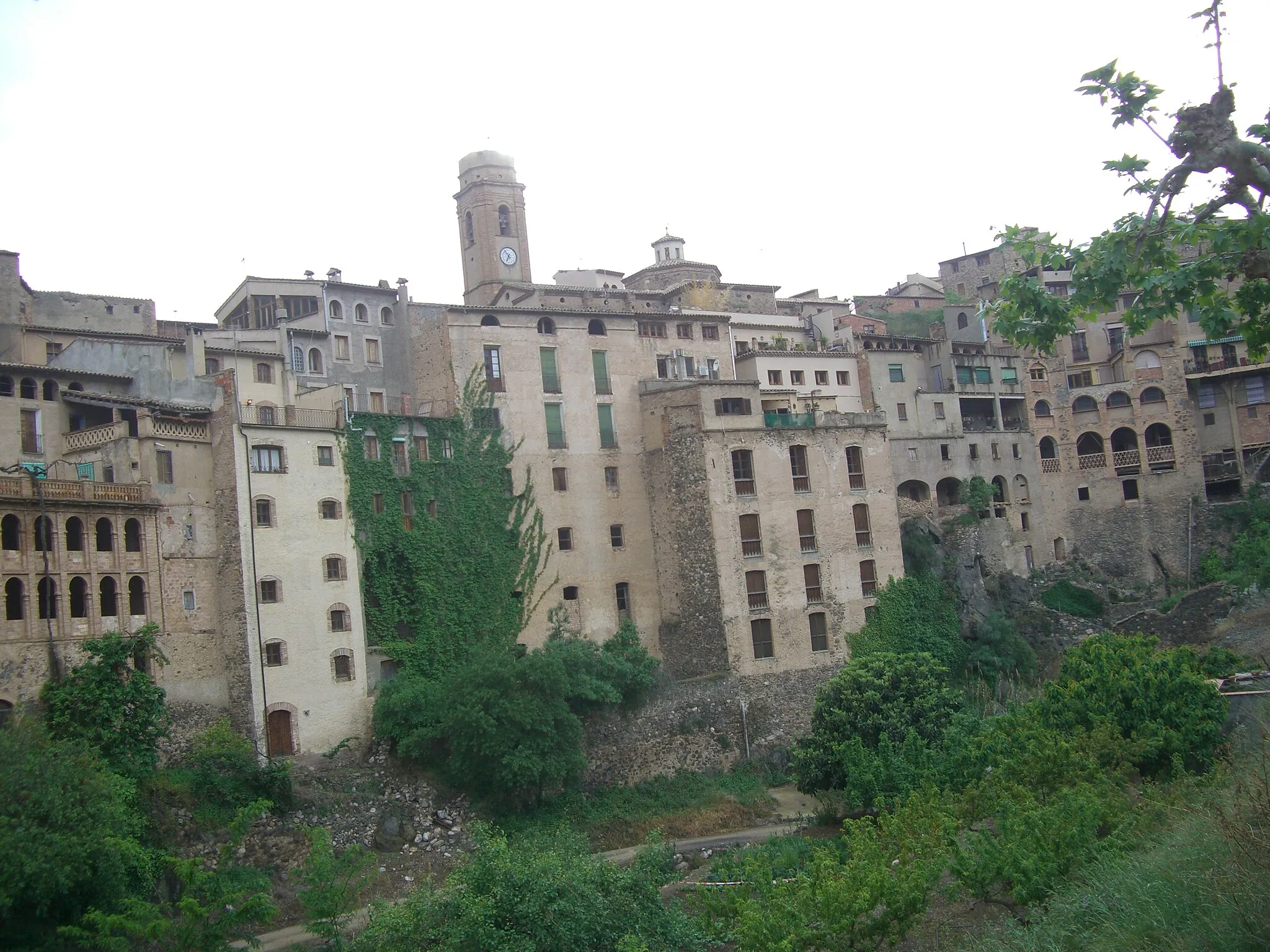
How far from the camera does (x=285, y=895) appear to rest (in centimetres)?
3253

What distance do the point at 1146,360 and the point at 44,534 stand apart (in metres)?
49.8

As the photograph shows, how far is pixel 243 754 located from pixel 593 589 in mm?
15591

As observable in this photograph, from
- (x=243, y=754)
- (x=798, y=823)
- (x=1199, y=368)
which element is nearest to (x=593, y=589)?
(x=798, y=823)

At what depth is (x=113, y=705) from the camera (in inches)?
1262

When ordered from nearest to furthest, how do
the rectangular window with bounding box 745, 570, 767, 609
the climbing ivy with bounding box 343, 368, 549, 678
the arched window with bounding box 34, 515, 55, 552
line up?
1. the arched window with bounding box 34, 515, 55, 552
2. the climbing ivy with bounding box 343, 368, 549, 678
3. the rectangular window with bounding box 745, 570, 767, 609

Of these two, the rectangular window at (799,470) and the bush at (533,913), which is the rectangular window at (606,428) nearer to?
the rectangular window at (799,470)

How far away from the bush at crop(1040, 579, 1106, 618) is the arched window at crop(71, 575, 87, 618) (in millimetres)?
40207

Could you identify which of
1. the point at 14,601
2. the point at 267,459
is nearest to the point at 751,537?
the point at 267,459

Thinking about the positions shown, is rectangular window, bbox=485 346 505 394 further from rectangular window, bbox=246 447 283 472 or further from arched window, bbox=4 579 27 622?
arched window, bbox=4 579 27 622

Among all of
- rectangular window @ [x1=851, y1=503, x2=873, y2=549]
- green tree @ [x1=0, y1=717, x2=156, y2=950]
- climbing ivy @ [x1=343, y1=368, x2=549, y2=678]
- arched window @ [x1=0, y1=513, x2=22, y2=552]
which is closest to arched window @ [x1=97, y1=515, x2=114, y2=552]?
arched window @ [x1=0, y1=513, x2=22, y2=552]

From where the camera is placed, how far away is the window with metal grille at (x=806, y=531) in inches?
1903

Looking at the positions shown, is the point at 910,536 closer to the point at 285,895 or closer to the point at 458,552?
the point at 458,552

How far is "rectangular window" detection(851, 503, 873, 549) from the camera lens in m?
49.5

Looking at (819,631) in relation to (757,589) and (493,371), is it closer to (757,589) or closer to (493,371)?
(757,589)
